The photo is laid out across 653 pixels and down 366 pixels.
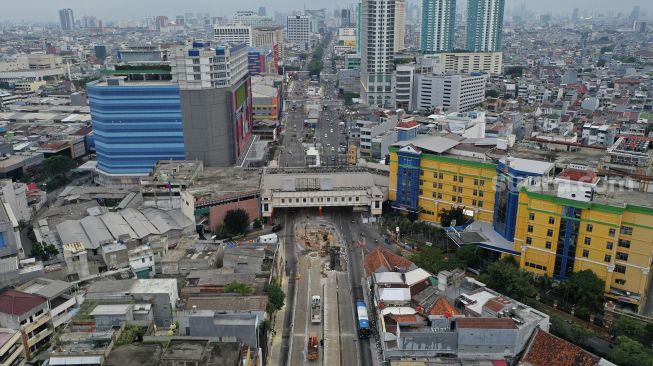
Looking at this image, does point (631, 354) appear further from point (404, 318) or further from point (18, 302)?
point (18, 302)

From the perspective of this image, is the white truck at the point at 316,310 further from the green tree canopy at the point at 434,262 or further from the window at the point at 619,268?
the window at the point at 619,268

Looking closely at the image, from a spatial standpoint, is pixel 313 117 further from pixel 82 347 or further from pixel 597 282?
pixel 82 347

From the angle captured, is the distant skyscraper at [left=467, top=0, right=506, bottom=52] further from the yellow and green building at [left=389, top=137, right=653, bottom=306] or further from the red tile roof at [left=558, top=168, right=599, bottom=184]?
the red tile roof at [left=558, top=168, right=599, bottom=184]

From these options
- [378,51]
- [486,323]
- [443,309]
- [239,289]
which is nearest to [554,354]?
[486,323]

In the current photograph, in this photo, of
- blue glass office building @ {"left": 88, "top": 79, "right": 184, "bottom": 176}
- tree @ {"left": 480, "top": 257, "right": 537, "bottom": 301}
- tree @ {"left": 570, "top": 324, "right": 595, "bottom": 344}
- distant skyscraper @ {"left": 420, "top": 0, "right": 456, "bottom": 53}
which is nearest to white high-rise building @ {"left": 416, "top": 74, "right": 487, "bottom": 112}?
distant skyscraper @ {"left": 420, "top": 0, "right": 456, "bottom": 53}

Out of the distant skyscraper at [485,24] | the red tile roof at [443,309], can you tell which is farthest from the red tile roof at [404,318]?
the distant skyscraper at [485,24]

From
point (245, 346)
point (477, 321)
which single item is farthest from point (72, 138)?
point (477, 321)
